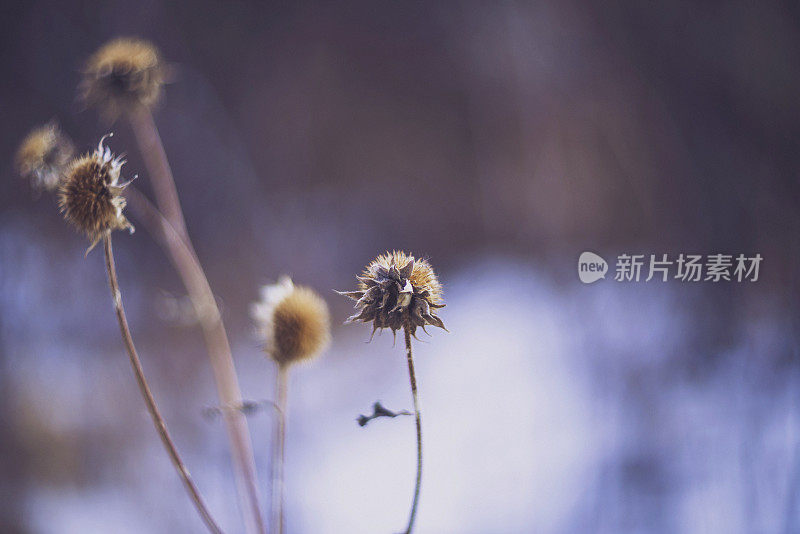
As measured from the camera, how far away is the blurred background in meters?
0.61

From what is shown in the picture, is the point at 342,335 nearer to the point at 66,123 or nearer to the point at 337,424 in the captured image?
the point at 337,424

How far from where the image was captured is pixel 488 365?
2.39 ft

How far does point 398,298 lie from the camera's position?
230mm

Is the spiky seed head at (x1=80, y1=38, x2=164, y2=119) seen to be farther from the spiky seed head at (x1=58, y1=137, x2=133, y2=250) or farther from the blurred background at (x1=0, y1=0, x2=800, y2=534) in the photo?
the blurred background at (x1=0, y1=0, x2=800, y2=534)

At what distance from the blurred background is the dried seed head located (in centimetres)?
42

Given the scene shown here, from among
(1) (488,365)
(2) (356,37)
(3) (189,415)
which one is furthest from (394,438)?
(2) (356,37)

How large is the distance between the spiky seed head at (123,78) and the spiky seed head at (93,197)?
13cm

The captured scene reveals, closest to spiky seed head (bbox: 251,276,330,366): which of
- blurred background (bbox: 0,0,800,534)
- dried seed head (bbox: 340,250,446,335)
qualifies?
dried seed head (bbox: 340,250,446,335)

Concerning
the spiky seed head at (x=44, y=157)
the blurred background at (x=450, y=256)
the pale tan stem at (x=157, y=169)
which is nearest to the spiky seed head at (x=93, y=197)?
the spiky seed head at (x=44, y=157)

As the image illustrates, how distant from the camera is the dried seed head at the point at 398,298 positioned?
0.23m

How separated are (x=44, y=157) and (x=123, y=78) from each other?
0.10 metres

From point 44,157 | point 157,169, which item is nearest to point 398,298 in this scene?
point 44,157

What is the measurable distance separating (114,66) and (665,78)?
24.9 inches

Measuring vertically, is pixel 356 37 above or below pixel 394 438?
above
